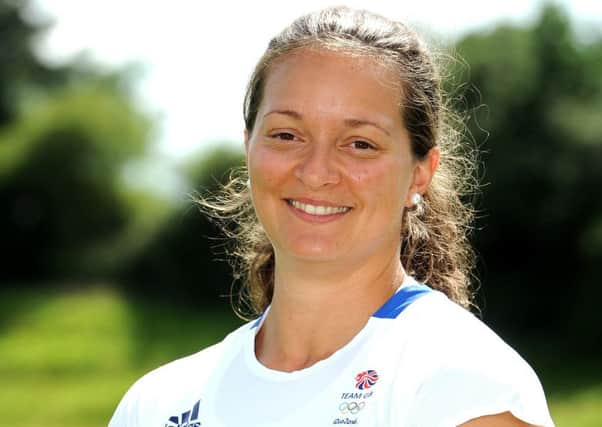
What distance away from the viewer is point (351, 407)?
79.3 inches

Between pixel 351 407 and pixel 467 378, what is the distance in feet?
0.89

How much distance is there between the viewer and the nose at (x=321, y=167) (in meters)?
2.18

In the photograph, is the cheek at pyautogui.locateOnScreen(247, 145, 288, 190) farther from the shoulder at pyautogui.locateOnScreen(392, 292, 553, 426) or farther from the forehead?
the shoulder at pyautogui.locateOnScreen(392, 292, 553, 426)

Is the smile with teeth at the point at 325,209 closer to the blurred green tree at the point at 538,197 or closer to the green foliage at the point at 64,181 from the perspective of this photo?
the blurred green tree at the point at 538,197

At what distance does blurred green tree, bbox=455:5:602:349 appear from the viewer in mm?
14273

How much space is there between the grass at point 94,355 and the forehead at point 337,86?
28.4ft

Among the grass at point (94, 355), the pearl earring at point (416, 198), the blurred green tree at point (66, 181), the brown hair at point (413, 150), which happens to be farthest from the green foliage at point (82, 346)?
the pearl earring at point (416, 198)

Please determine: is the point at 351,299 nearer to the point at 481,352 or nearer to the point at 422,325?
the point at 422,325

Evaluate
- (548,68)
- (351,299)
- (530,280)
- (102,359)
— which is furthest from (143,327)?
(351,299)

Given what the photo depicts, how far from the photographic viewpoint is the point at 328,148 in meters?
2.19

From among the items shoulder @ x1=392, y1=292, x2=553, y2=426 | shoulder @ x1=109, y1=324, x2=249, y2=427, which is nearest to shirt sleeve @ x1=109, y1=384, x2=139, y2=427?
shoulder @ x1=109, y1=324, x2=249, y2=427

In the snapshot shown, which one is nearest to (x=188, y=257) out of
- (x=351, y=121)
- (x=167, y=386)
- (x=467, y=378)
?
(x=167, y=386)

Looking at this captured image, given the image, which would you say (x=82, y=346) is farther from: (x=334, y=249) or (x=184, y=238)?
(x=334, y=249)

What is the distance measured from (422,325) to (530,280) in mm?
13312
